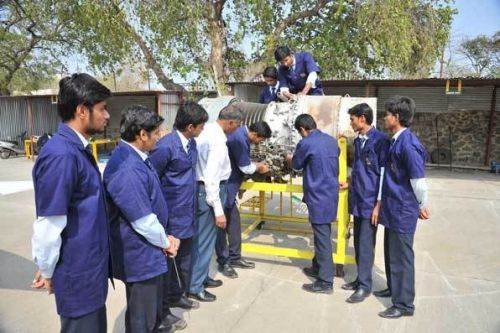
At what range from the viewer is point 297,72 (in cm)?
521

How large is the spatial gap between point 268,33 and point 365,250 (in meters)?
9.50

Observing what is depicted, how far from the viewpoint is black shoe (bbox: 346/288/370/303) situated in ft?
12.4

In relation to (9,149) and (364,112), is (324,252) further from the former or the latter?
(9,149)

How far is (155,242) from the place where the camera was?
243cm

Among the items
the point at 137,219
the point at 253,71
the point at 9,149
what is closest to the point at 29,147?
the point at 9,149

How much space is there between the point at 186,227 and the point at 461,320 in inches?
97.2

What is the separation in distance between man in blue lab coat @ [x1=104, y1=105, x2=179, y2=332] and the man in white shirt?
100cm

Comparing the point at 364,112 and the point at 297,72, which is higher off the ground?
the point at 297,72

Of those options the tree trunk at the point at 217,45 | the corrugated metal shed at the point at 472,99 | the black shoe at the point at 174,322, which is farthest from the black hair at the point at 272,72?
the corrugated metal shed at the point at 472,99

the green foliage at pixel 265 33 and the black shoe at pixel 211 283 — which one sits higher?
the green foliage at pixel 265 33

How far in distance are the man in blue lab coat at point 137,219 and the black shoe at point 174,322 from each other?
700 mm

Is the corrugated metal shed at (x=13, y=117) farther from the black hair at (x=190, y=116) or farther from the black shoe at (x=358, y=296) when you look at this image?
the black shoe at (x=358, y=296)

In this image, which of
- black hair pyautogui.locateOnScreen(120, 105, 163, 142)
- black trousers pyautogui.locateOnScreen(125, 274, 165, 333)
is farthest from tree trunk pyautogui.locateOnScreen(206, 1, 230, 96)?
black trousers pyautogui.locateOnScreen(125, 274, 165, 333)

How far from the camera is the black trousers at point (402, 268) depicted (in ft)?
11.1
